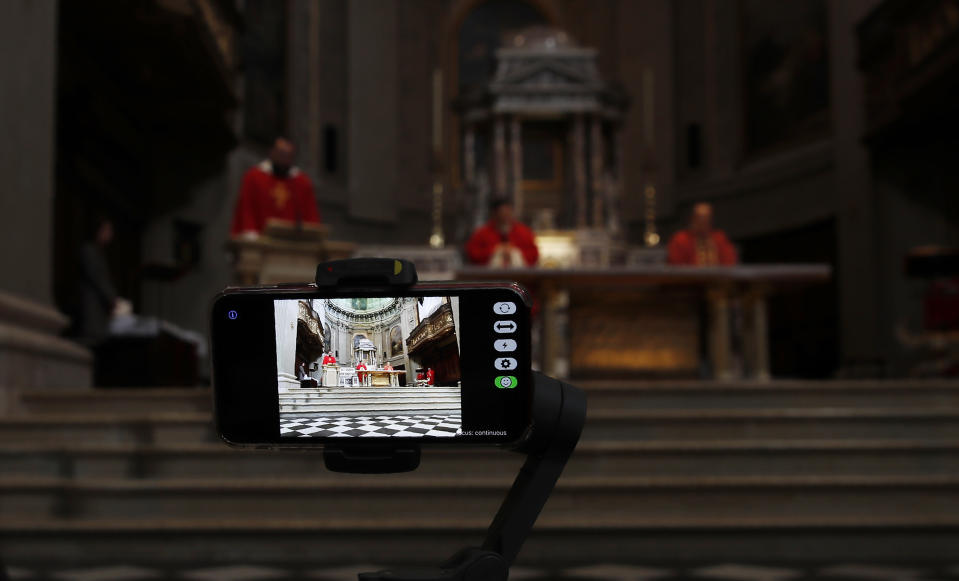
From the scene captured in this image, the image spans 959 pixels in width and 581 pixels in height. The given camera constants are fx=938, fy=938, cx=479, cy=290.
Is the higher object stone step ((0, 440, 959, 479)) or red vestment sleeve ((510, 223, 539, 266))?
red vestment sleeve ((510, 223, 539, 266))

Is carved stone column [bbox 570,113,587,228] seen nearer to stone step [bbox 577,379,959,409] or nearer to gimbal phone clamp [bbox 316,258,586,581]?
stone step [bbox 577,379,959,409]

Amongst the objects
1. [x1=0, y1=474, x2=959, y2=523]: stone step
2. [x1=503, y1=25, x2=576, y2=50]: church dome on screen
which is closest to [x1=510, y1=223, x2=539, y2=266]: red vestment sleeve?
[x1=0, y1=474, x2=959, y2=523]: stone step

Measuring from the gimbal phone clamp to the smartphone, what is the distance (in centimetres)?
2

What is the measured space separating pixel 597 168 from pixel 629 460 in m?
8.92

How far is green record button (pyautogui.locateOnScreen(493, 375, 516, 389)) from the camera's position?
103 cm

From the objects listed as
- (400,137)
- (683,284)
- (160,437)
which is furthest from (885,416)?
(400,137)

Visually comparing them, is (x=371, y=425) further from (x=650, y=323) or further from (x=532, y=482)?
(x=650, y=323)

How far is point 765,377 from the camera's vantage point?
25.1ft

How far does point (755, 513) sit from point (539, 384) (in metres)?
4.33

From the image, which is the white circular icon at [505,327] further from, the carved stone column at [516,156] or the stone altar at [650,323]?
the carved stone column at [516,156]

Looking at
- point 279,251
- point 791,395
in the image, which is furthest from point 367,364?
point 279,251

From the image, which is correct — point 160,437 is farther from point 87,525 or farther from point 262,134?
point 262,134

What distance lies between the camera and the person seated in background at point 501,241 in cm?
870

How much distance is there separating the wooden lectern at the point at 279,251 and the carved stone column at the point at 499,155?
23.7 feet
